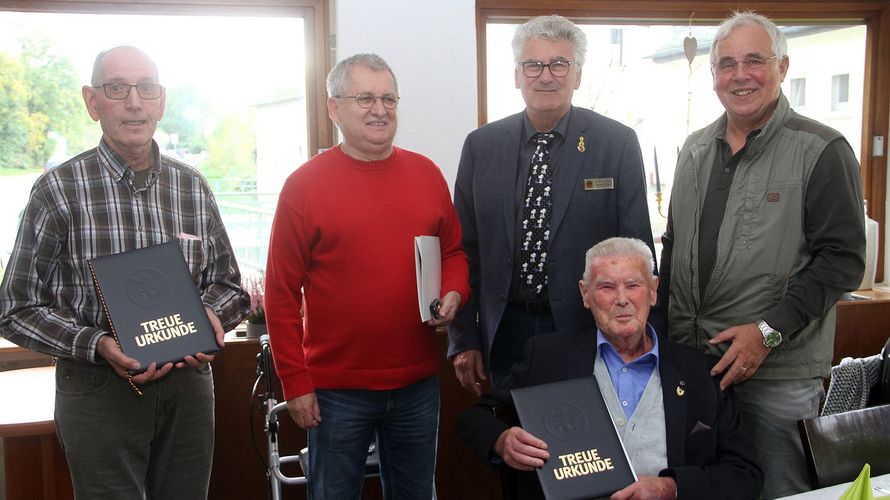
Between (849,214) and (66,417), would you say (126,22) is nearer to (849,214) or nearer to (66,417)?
(66,417)

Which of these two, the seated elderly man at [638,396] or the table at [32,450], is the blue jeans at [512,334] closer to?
the seated elderly man at [638,396]

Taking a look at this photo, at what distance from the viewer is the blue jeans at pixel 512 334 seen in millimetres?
2299

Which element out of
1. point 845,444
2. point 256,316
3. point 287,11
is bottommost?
point 845,444

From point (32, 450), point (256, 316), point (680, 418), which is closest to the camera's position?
point (680, 418)

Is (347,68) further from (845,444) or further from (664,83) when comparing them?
(664,83)

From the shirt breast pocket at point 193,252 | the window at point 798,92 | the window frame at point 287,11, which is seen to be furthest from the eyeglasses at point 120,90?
the window at point 798,92

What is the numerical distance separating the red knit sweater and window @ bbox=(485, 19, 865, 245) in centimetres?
159

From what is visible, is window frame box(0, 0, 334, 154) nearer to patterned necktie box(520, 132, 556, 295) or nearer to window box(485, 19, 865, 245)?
window box(485, 19, 865, 245)

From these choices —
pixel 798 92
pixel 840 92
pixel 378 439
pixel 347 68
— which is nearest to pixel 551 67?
pixel 347 68

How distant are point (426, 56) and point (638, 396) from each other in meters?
1.83

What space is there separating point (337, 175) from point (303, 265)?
0.87ft

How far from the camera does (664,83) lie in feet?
12.6

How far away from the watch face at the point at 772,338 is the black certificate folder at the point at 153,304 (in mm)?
1421

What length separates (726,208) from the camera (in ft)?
7.09
